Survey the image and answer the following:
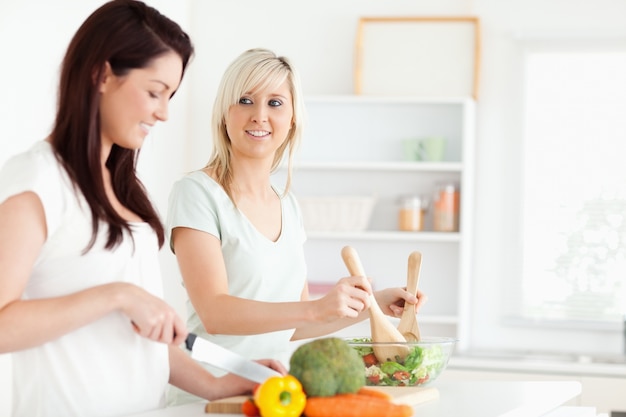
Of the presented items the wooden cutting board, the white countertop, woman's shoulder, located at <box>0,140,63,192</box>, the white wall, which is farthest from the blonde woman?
the white wall

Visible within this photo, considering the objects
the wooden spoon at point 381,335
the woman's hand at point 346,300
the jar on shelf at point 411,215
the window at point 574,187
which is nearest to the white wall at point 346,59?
the window at point 574,187

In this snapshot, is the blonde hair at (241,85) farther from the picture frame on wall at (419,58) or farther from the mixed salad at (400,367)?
the picture frame on wall at (419,58)

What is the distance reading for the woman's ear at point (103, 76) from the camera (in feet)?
4.83

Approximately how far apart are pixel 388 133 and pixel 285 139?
2.45 meters

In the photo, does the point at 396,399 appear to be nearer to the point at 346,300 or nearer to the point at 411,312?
the point at 346,300

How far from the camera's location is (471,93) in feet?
15.1

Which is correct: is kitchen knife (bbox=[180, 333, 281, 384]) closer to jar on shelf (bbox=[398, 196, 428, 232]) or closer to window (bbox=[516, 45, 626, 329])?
jar on shelf (bbox=[398, 196, 428, 232])

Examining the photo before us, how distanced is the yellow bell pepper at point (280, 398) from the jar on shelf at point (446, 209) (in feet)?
9.96

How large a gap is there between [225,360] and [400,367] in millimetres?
464

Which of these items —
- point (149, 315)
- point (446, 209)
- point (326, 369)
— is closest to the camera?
point (149, 315)

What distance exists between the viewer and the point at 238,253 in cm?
205

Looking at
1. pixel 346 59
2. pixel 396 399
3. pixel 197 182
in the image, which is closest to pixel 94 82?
pixel 197 182

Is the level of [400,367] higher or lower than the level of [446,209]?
lower

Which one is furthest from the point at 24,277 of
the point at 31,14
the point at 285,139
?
the point at 31,14
